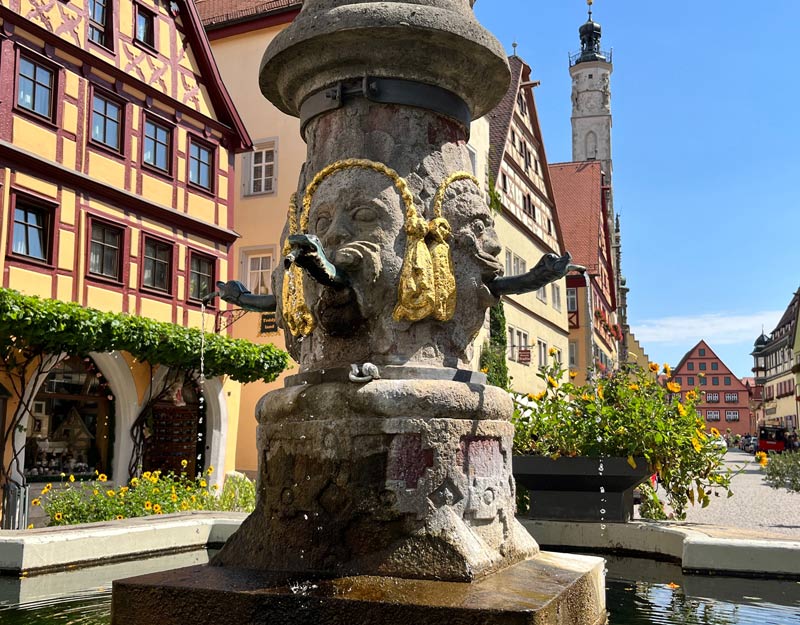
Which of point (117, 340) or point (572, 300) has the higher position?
point (572, 300)

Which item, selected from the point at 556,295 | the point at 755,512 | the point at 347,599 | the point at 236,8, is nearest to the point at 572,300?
the point at 556,295

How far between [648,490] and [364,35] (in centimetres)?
479

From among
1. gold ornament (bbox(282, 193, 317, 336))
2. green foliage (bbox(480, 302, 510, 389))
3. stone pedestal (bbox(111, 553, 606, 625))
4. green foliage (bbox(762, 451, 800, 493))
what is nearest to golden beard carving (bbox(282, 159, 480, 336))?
gold ornament (bbox(282, 193, 317, 336))

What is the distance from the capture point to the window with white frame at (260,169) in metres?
21.5

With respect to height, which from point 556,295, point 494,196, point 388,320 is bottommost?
point 388,320

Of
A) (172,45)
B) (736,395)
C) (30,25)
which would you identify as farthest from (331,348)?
(736,395)

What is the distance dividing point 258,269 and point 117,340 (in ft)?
27.6

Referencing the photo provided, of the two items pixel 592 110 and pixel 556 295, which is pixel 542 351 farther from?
pixel 592 110

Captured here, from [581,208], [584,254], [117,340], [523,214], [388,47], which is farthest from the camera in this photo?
[581,208]

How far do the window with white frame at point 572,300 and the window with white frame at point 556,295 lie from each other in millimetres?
4409

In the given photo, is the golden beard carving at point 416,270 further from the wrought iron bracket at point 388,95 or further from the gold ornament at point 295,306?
the wrought iron bracket at point 388,95

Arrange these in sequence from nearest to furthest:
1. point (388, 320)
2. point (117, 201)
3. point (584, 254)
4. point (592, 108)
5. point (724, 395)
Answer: point (388, 320)
point (117, 201)
point (584, 254)
point (592, 108)
point (724, 395)

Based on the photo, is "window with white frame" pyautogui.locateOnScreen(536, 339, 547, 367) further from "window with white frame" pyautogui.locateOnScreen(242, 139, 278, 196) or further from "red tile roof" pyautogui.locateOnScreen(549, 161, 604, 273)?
"window with white frame" pyautogui.locateOnScreen(242, 139, 278, 196)

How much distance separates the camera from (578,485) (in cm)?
671
